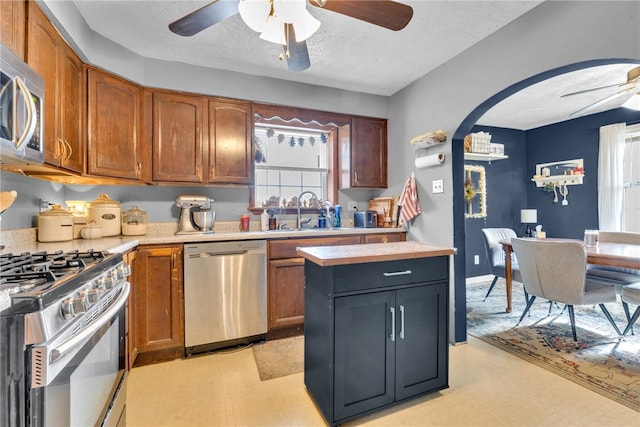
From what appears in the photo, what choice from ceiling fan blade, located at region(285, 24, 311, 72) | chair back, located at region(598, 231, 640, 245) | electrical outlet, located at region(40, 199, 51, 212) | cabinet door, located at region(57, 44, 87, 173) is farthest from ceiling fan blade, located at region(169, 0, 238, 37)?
chair back, located at region(598, 231, 640, 245)

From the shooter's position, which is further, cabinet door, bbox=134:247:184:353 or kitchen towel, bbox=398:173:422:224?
kitchen towel, bbox=398:173:422:224

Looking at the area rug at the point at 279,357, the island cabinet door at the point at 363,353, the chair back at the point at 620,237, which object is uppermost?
the chair back at the point at 620,237

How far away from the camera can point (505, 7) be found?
6.49ft

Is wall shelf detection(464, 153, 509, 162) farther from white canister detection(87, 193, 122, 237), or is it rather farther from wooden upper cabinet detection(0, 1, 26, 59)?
wooden upper cabinet detection(0, 1, 26, 59)

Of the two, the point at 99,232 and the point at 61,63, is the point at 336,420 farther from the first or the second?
the point at 61,63

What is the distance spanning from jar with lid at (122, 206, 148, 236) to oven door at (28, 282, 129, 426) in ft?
4.22

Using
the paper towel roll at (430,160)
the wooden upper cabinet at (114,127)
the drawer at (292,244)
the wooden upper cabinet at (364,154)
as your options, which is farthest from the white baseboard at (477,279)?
the wooden upper cabinet at (114,127)

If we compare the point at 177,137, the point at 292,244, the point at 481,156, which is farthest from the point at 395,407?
the point at 481,156

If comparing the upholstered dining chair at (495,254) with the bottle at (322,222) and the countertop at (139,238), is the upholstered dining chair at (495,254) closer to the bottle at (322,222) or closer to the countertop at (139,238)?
the countertop at (139,238)

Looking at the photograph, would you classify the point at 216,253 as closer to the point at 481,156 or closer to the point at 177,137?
the point at 177,137

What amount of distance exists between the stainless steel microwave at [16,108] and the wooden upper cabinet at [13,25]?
0.17 meters

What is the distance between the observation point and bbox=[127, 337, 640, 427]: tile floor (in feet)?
5.41

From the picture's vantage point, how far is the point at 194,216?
2770mm

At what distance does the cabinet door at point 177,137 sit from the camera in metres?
2.63
